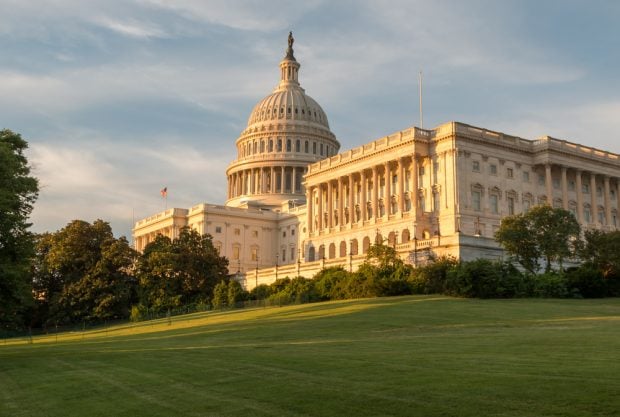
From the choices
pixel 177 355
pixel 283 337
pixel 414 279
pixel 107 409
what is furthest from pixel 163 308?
pixel 107 409

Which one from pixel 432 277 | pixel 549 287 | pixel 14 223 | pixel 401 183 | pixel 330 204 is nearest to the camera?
pixel 14 223

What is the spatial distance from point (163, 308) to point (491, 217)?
46.8 meters

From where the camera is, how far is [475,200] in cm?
10131

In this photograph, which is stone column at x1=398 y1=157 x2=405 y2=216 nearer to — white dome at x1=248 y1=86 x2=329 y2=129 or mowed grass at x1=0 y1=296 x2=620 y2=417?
mowed grass at x1=0 y1=296 x2=620 y2=417

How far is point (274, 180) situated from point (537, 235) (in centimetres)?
10909

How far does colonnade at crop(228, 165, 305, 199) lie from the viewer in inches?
6919

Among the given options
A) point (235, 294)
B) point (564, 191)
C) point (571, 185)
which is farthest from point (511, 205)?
point (235, 294)

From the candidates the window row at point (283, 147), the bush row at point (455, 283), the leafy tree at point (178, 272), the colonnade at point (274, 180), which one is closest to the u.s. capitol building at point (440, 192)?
the bush row at point (455, 283)

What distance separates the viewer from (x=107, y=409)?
1836cm

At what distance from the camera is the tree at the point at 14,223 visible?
39469 millimetres

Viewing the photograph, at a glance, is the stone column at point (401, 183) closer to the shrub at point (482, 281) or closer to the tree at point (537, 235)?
the tree at point (537, 235)

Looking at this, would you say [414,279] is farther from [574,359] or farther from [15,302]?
[574,359]

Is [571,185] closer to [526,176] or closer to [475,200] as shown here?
[526,176]

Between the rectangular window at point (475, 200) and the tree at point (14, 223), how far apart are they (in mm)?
68965
